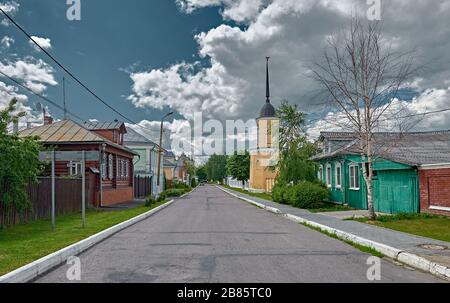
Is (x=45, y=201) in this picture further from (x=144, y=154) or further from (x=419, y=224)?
(x=144, y=154)

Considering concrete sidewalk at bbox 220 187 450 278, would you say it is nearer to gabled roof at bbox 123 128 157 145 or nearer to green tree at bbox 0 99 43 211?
green tree at bbox 0 99 43 211

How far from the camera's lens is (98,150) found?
2375 cm

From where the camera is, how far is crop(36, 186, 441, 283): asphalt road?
6.91 m

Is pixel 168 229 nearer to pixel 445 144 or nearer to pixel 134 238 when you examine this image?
pixel 134 238

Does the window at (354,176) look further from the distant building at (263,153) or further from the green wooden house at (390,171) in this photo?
the distant building at (263,153)

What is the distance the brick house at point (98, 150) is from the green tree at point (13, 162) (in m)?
8.11

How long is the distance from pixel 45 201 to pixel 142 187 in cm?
2543

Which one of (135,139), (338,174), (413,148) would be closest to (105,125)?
(338,174)

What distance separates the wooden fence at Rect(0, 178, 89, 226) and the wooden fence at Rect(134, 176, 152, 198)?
18.3 metres

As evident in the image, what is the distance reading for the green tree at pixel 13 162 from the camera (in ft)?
42.8

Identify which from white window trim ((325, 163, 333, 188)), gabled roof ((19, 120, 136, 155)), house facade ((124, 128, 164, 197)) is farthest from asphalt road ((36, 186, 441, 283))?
house facade ((124, 128, 164, 197))
